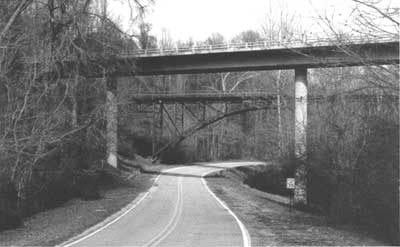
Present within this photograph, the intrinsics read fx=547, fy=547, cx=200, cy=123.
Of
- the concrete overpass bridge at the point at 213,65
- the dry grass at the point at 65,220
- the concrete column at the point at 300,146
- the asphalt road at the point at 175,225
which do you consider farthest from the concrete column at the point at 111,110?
the concrete column at the point at 300,146

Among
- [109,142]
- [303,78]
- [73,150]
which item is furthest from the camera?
[303,78]

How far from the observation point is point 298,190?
32.3 m

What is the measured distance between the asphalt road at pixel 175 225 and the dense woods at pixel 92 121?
424cm

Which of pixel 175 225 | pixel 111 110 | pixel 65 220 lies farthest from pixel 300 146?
pixel 65 220

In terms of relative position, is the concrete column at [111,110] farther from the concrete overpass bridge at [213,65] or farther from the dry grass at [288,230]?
the dry grass at [288,230]

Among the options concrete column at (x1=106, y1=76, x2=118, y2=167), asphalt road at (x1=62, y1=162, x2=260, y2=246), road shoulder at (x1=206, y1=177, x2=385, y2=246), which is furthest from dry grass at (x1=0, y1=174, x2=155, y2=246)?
road shoulder at (x1=206, y1=177, x2=385, y2=246)

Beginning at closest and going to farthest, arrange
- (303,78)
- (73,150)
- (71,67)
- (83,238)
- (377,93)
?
(377,93)
(83,238)
(71,67)
(73,150)
(303,78)

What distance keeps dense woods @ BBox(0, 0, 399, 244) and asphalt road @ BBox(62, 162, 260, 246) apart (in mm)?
4238

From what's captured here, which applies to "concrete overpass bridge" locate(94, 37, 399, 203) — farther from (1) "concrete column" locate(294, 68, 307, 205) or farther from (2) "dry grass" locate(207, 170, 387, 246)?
(2) "dry grass" locate(207, 170, 387, 246)

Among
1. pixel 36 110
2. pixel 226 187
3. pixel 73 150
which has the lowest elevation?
pixel 226 187

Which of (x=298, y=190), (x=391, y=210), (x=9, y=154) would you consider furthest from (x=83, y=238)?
(x=298, y=190)

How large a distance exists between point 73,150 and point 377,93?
1857 centimetres

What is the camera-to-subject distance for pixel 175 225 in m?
19.5

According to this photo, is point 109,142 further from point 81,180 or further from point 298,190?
point 298,190
